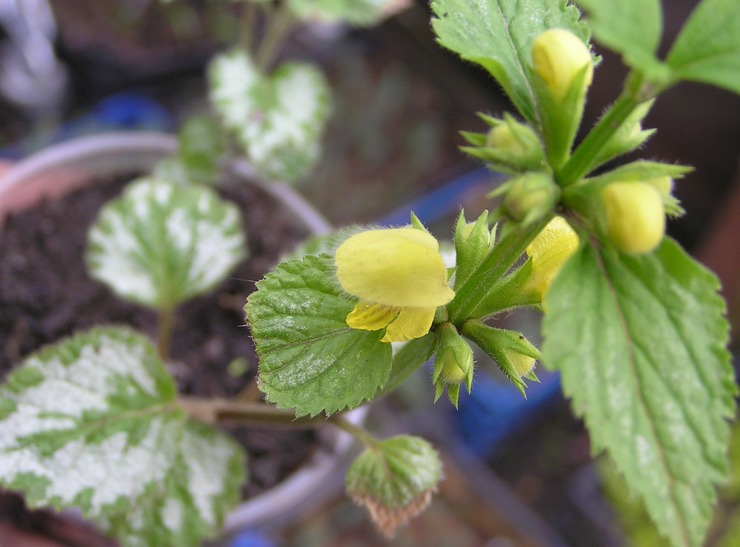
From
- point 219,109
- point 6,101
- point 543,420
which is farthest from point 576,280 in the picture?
point 6,101

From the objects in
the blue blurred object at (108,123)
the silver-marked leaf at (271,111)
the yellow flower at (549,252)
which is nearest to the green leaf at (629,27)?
the yellow flower at (549,252)

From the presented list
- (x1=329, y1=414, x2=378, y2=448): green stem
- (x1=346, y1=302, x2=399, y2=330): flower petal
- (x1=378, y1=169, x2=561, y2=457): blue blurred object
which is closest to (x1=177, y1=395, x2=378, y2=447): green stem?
(x1=329, y1=414, x2=378, y2=448): green stem

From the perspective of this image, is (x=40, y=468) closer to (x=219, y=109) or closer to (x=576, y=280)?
(x=576, y=280)

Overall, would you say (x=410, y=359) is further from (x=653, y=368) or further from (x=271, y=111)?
(x=271, y=111)

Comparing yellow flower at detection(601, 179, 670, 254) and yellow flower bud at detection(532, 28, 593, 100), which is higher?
yellow flower bud at detection(532, 28, 593, 100)

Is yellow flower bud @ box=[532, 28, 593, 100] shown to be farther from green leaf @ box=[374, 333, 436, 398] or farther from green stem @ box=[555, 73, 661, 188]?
green leaf @ box=[374, 333, 436, 398]

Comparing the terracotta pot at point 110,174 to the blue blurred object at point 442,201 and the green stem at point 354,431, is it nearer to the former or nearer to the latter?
the green stem at point 354,431

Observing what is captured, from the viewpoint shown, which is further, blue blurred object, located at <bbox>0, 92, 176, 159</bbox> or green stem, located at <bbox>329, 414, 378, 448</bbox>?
blue blurred object, located at <bbox>0, 92, 176, 159</bbox>
